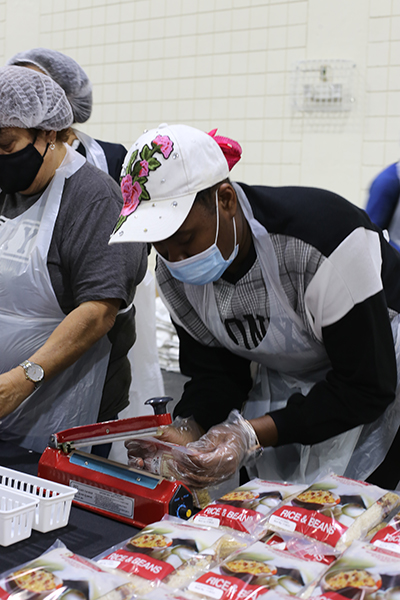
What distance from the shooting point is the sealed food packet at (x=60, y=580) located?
68 cm

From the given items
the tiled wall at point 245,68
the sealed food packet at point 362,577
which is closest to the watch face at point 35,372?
the sealed food packet at point 362,577

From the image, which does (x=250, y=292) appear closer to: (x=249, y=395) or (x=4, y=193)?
(x=249, y=395)

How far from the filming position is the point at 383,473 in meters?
1.21

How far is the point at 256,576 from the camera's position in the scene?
723mm

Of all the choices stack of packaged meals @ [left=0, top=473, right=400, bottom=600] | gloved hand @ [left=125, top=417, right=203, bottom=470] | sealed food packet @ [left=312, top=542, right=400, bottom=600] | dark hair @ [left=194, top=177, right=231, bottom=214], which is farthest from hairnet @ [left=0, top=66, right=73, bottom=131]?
sealed food packet @ [left=312, top=542, right=400, bottom=600]

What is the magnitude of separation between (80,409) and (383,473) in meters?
0.69

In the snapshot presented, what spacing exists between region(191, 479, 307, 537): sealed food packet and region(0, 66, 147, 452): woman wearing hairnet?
473 millimetres

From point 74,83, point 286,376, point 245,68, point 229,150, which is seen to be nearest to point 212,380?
point 286,376

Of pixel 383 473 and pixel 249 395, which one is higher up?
pixel 249 395

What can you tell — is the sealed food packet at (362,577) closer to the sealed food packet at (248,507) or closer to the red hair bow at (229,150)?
the sealed food packet at (248,507)

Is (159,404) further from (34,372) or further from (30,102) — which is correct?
(30,102)

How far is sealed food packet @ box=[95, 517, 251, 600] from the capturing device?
29.2 inches

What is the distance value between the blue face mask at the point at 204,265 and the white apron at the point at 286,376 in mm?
79

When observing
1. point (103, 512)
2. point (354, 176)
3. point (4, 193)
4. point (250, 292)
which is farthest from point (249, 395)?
point (354, 176)
